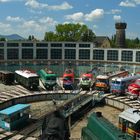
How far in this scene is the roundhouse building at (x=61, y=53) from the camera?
6078cm

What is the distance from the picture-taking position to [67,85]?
148ft

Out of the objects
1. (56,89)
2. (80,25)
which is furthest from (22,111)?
(80,25)

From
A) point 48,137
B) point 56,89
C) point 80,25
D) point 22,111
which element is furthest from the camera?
point 80,25

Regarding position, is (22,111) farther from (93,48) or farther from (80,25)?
(80,25)

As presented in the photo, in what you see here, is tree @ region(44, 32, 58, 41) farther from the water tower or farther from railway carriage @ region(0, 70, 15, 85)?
railway carriage @ region(0, 70, 15, 85)

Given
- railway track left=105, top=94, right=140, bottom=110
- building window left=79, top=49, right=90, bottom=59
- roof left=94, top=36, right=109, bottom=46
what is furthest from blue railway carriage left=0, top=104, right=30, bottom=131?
roof left=94, top=36, right=109, bottom=46

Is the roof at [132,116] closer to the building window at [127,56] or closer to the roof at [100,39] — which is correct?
the building window at [127,56]

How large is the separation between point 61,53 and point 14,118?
1452 inches

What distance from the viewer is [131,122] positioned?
18703 mm

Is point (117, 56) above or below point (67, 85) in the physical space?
above

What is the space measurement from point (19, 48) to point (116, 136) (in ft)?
165

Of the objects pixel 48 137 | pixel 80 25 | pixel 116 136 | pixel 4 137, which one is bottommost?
pixel 4 137

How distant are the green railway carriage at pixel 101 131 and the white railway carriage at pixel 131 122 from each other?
2053 mm

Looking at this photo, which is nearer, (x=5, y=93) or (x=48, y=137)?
(x=48, y=137)
